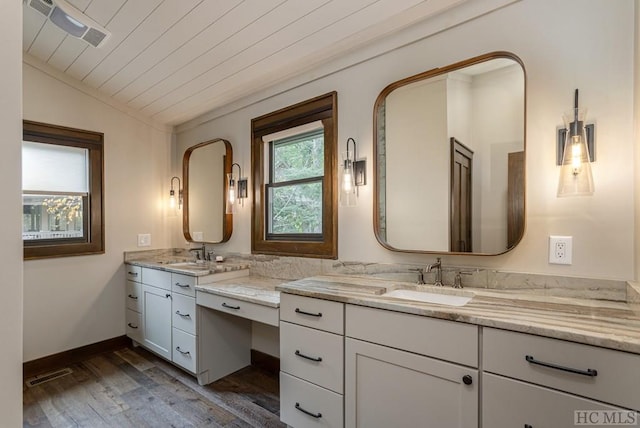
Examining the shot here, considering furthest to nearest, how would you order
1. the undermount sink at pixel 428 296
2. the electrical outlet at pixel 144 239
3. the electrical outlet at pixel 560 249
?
the electrical outlet at pixel 144 239, the undermount sink at pixel 428 296, the electrical outlet at pixel 560 249

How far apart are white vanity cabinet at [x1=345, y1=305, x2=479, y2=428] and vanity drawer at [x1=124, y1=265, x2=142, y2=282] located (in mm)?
2473

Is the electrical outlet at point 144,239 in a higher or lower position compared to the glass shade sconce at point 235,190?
lower

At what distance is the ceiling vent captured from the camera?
6.77ft

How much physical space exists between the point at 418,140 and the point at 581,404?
56.2 inches

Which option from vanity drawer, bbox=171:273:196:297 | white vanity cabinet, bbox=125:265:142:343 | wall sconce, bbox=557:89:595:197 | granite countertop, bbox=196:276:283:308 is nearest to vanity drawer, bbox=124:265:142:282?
white vanity cabinet, bbox=125:265:142:343

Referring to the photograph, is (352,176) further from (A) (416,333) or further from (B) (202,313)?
(B) (202,313)

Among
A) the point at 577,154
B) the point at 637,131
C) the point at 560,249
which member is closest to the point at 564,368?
the point at 560,249

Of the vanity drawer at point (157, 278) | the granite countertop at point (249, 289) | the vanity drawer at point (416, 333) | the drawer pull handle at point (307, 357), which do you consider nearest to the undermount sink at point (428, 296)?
the vanity drawer at point (416, 333)

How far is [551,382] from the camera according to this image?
111 centimetres

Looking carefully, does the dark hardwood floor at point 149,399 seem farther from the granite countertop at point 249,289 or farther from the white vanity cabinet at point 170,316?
the granite countertop at point 249,289

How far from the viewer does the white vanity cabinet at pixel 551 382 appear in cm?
100

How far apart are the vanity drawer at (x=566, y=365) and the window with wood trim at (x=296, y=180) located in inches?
49.8

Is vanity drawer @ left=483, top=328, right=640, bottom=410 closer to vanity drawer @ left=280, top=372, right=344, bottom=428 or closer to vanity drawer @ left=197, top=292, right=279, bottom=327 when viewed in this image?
→ vanity drawer @ left=280, top=372, right=344, bottom=428

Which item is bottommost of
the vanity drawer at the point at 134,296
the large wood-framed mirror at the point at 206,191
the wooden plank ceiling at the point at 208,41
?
the vanity drawer at the point at 134,296
